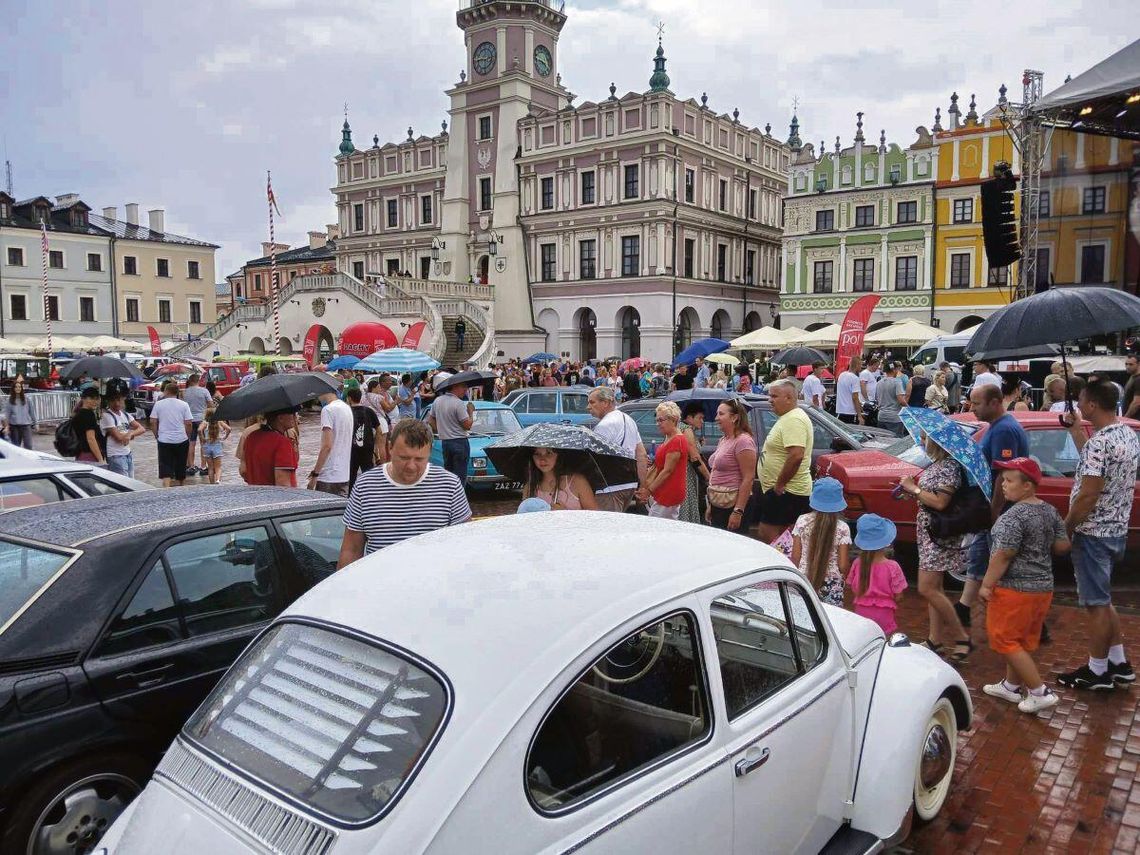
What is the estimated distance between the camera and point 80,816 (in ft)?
11.1

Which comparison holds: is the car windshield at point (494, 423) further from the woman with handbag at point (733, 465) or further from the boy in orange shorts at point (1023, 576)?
the boy in orange shorts at point (1023, 576)

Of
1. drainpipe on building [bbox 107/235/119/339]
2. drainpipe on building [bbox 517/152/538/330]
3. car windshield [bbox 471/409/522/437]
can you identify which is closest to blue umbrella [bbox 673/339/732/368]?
car windshield [bbox 471/409/522/437]

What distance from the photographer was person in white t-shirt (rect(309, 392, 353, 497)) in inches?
358

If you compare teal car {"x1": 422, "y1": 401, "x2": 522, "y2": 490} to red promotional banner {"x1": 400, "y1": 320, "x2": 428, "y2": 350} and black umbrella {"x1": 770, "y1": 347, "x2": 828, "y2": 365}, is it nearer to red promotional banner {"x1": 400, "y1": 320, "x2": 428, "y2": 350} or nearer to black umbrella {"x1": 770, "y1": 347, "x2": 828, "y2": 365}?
black umbrella {"x1": 770, "y1": 347, "x2": 828, "y2": 365}

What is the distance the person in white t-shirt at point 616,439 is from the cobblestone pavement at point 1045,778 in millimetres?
2864

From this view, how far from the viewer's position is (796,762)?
3.05 m

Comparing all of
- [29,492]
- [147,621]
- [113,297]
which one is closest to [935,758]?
[147,621]

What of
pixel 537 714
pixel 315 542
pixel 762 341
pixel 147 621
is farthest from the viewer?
pixel 762 341

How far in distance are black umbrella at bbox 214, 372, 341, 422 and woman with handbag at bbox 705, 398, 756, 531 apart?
3924 mm

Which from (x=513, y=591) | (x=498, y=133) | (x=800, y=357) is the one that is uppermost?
(x=498, y=133)

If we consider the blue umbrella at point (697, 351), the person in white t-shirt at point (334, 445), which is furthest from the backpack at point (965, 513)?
the blue umbrella at point (697, 351)

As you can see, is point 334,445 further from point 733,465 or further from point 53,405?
point 53,405

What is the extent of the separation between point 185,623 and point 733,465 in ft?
15.7

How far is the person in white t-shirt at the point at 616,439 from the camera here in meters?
6.79
